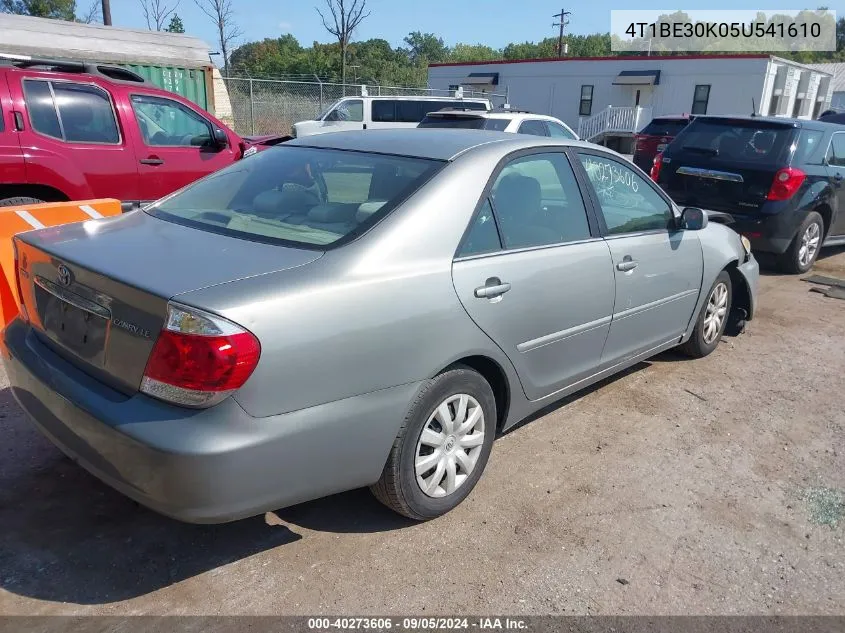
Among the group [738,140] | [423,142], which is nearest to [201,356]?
[423,142]

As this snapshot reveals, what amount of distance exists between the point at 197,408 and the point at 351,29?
97.5ft

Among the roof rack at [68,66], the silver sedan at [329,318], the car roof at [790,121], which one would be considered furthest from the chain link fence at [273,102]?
the silver sedan at [329,318]

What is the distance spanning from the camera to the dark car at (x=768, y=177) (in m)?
7.49

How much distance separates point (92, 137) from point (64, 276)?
4.54 meters

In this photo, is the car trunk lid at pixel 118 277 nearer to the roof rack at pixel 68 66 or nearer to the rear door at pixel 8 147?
the rear door at pixel 8 147

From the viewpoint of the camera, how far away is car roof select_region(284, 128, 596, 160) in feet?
11.0

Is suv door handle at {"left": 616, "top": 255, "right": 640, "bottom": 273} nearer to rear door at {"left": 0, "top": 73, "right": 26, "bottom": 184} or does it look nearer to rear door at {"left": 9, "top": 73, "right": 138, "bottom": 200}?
rear door at {"left": 9, "top": 73, "right": 138, "bottom": 200}

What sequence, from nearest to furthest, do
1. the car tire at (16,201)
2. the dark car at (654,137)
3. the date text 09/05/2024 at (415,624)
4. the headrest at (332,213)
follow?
the date text 09/05/2024 at (415,624) < the headrest at (332,213) < the car tire at (16,201) < the dark car at (654,137)

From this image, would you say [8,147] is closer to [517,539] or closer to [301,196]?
[301,196]

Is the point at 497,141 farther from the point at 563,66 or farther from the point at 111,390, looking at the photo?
the point at 563,66

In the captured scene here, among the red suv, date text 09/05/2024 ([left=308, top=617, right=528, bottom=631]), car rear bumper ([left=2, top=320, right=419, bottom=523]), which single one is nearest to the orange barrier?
the red suv

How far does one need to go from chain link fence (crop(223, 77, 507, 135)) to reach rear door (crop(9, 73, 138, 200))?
1319 centimetres

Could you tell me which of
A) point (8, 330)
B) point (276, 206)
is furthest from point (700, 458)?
point (8, 330)

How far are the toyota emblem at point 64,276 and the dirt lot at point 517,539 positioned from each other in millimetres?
1075
